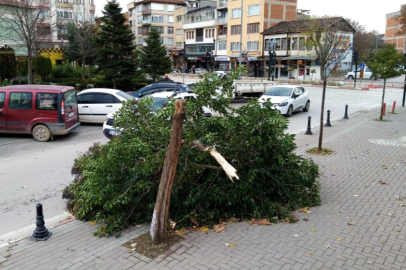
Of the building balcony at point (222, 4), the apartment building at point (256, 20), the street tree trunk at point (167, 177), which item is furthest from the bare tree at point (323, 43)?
the building balcony at point (222, 4)

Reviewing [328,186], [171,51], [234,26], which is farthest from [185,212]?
[171,51]

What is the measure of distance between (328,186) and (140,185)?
4300 mm

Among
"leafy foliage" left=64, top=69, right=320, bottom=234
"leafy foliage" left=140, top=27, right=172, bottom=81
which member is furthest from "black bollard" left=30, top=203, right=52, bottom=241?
"leafy foliage" left=140, top=27, right=172, bottom=81

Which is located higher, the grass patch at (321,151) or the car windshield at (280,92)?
the car windshield at (280,92)

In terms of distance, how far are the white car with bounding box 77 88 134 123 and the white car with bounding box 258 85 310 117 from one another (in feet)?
24.6

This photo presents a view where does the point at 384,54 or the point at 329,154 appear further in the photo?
the point at 384,54

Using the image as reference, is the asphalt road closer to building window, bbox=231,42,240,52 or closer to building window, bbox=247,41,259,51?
building window, bbox=247,41,259,51

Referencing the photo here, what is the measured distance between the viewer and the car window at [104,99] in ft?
51.8

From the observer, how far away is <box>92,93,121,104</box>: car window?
15797mm

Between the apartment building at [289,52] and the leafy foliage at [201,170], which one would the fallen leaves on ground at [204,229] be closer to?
the leafy foliage at [201,170]

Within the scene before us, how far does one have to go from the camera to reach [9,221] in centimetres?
641

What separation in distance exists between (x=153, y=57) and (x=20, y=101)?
69.5 feet

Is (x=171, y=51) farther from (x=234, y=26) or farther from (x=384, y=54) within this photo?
(x=384, y=54)

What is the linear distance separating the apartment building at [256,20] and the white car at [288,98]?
1571 inches
